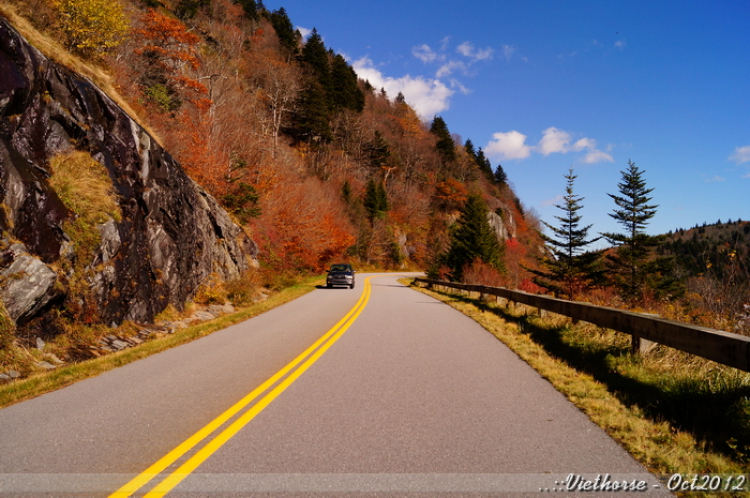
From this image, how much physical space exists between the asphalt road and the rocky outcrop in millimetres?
3099

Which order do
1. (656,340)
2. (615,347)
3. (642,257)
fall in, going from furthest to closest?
1. (642,257)
2. (615,347)
3. (656,340)

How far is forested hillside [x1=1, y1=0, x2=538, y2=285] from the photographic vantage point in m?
22.8

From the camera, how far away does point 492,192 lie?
10481 cm

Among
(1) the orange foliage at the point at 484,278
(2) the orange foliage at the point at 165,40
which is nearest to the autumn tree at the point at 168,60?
(2) the orange foliage at the point at 165,40

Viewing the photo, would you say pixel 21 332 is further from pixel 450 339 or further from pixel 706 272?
pixel 706 272

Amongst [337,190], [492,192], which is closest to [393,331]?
[337,190]

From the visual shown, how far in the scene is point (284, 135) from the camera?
58.6 metres

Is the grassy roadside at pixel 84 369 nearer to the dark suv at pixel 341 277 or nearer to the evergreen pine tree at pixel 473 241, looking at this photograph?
the dark suv at pixel 341 277

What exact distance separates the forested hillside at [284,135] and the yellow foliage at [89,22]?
0.06 metres

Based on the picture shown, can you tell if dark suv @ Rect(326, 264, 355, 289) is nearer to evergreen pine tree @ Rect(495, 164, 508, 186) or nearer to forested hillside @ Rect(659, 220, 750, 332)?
forested hillside @ Rect(659, 220, 750, 332)

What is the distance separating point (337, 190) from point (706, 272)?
54274mm

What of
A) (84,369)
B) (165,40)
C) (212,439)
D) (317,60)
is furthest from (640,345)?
(317,60)

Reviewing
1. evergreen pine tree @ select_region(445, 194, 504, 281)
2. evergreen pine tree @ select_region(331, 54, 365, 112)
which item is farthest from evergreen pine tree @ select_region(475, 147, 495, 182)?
evergreen pine tree @ select_region(445, 194, 504, 281)

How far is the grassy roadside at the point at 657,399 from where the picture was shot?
343cm
